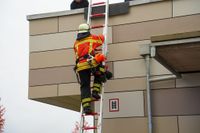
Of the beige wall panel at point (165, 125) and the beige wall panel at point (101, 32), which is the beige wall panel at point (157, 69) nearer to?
the beige wall panel at point (165, 125)

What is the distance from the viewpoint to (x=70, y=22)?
7.78m

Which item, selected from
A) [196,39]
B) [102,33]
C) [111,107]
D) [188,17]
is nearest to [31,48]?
[102,33]

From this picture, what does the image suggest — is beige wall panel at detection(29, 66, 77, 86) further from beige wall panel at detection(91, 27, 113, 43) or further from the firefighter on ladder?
the firefighter on ladder

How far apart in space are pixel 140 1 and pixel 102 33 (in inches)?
34.0

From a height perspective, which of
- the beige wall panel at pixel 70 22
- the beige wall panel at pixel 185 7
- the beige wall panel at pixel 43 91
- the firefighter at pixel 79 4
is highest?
the firefighter at pixel 79 4

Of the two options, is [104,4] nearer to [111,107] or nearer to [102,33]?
[102,33]

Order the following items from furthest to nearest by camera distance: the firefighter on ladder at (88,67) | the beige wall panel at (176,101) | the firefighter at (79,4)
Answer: the firefighter at (79,4), the beige wall panel at (176,101), the firefighter on ladder at (88,67)

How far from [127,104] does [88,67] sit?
1003 millimetres

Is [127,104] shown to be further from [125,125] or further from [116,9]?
[116,9]

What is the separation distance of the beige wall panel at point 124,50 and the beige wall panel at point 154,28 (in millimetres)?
87

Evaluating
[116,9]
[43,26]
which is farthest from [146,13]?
[43,26]

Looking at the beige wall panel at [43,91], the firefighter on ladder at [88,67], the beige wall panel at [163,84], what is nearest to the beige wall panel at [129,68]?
the beige wall panel at [163,84]

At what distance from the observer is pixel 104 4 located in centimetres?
757

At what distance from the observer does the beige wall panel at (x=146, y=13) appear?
7145 millimetres
